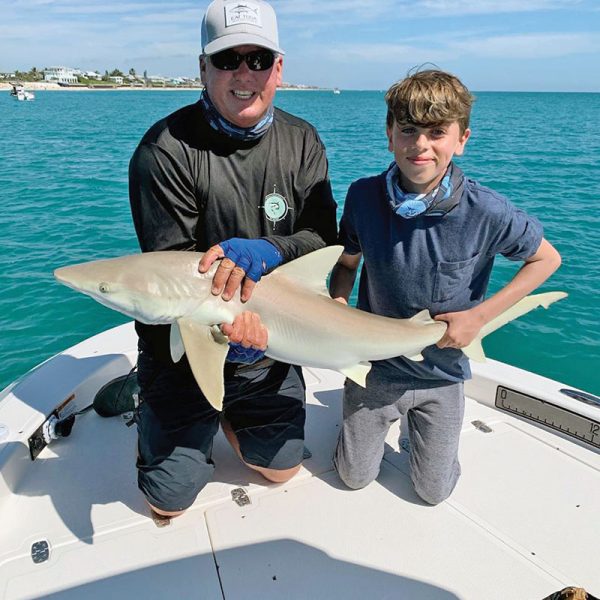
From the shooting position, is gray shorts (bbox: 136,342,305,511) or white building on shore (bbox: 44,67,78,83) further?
white building on shore (bbox: 44,67,78,83)

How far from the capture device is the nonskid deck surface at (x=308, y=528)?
2549mm

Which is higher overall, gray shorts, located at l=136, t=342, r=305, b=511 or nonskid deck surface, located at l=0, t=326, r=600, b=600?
gray shorts, located at l=136, t=342, r=305, b=511

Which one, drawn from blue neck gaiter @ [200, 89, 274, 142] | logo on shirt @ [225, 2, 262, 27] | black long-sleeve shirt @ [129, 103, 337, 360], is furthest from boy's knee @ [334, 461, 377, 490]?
logo on shirt @ [225, 2, 262, 27]

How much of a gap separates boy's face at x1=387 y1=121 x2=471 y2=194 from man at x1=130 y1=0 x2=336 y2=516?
558 mm

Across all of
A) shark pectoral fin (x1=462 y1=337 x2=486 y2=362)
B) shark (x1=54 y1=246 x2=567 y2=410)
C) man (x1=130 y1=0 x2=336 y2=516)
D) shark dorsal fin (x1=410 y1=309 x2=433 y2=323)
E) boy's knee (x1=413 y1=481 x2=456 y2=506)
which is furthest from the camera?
boy's knee (x1=413 y1=481 x2=456 y2=506)

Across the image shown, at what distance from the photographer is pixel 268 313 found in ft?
8.24

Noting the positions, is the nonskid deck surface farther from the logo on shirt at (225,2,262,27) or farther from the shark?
the logo on shirt at (225,2,262,27)

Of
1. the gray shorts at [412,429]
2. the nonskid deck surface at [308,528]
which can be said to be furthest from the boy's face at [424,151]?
the nonskid deck surface at [308,528]

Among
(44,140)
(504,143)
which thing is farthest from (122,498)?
(504,143)

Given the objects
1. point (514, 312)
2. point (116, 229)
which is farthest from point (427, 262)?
point (116, 229)

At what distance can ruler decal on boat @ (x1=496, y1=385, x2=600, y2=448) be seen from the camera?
11.3ft

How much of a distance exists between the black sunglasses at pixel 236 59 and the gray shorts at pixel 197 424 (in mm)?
1542

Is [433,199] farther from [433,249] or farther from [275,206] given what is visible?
[275,206]

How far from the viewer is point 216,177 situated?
2785 millimetres
